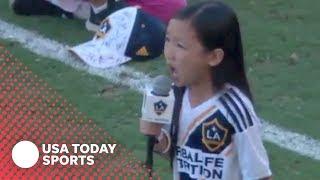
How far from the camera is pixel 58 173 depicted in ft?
15.6

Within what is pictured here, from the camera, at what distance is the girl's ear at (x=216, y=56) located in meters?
2.89

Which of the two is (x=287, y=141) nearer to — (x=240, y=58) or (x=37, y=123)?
(x=37, y=123)

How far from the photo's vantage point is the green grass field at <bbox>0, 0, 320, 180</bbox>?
5.05 meters

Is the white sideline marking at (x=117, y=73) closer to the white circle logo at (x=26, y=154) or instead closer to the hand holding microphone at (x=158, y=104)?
the white circle logo at (x=26, y=154)

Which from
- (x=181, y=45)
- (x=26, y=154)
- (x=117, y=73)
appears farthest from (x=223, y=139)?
(x=117, y=73)

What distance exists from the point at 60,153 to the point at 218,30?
2.30 m

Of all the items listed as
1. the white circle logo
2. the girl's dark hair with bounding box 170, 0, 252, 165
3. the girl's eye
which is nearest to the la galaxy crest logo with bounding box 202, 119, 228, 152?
the girl's dark hair with bounding box 170, 0, 252, 165

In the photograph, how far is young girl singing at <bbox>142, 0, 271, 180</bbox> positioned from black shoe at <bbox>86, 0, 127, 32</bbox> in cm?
386

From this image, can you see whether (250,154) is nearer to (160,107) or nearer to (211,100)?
(211,100)

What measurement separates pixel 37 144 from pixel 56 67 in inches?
50.1

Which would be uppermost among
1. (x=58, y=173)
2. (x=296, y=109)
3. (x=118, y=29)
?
(x=118, y=29)

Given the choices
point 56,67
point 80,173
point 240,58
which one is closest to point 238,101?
point 240,58

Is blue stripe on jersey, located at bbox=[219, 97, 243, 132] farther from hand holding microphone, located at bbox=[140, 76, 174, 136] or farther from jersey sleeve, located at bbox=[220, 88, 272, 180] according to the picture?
hand holding microphone, located at bbox=[140, 76, 174, 136]

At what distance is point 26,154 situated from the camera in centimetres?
523
